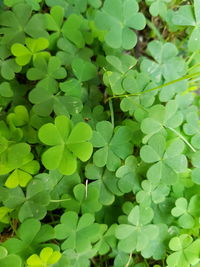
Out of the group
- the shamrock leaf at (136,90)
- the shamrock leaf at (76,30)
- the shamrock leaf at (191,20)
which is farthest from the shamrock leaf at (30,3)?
the shamrock leaf at (191,20)

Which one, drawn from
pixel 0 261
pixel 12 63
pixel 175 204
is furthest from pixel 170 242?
pixel 12 63

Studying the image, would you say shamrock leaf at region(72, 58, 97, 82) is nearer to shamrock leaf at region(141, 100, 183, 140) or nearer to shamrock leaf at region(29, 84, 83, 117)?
shamrock leaf at region(29, 84, 83, 117)

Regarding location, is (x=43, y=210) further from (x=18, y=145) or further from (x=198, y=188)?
(x=198, y=188)

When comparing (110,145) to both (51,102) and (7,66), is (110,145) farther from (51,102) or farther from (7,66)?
(7,66)

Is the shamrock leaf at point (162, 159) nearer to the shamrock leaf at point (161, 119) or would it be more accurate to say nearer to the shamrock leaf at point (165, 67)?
the shamrock leaf at point (161, 119)

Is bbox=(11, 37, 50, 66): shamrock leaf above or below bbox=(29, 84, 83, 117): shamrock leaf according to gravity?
above

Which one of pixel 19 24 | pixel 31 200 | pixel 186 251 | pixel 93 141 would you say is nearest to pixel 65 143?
pixel 93 141

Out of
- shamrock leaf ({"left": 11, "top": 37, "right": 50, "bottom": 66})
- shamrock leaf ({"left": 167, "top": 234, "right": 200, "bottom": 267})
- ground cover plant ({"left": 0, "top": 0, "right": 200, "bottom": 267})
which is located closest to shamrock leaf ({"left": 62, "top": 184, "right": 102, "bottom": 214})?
ground cover plant ({"left": 0, "top": 0, "right": 200, "bottom": 267})

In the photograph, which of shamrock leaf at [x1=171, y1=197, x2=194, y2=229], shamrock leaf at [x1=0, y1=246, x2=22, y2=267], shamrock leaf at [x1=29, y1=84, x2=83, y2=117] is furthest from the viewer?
shamrock leaf at [x1=171, y1=197, x2=194, y2=229]
